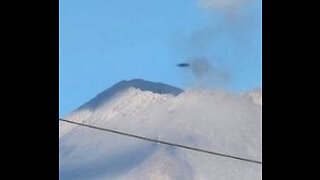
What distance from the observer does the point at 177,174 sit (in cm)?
235
